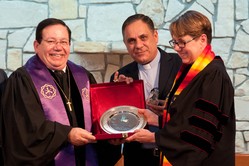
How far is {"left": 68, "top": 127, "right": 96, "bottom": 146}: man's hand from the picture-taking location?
2.56 meters

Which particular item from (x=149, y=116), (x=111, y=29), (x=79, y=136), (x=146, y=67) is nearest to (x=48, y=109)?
(x=79, y=136)

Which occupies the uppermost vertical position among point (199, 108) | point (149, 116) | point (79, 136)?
point (199, 108)

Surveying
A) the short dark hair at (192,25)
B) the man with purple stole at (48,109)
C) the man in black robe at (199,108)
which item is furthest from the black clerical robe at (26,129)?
the short dark hair at (192,25)

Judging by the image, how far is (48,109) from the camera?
2.77 meters

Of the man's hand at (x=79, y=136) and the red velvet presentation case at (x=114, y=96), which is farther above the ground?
the red velvet presentation case at (x=114, y=96)

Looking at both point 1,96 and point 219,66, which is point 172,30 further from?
point 1,96

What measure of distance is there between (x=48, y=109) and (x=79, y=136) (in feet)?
1.13

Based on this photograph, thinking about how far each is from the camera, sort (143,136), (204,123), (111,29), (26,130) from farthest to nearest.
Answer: (111,29), (26,130), (143,136), (204,123)

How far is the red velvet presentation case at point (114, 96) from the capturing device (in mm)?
2830

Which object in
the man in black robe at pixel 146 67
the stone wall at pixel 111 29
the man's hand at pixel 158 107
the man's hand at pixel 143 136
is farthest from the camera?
the stone wall at pixel 111 29

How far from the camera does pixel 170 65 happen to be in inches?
122

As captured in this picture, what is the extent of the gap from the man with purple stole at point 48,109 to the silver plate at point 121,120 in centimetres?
16

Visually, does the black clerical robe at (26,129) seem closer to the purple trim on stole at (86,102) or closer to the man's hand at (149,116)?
the purple trim on stole at (86,102)

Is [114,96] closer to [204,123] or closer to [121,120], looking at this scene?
[121,120]
